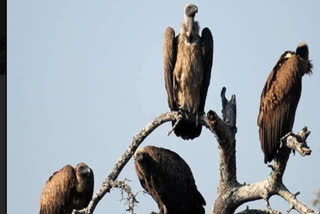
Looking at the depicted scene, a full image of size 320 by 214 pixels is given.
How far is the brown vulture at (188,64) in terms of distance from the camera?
27.3ft

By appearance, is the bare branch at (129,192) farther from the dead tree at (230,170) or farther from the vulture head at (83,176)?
the vulture head at (83,176)

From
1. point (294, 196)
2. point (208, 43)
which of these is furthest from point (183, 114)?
point (294, 196)

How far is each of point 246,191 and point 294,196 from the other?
717mm

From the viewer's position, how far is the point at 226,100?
7.22 meters

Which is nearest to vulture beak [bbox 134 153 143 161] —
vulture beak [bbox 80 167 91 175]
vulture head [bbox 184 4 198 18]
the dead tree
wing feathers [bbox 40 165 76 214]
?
the dead tree

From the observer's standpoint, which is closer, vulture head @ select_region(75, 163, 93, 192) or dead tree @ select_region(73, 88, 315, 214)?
dead tree @ select_region(73, 88, 315, 214)

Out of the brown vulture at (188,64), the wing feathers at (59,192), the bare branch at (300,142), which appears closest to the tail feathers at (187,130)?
the brown vulture at (188,64)

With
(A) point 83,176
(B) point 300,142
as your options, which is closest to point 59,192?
(A) point 83,176

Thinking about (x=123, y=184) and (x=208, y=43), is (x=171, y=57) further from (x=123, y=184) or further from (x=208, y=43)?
(x=123, y=184)

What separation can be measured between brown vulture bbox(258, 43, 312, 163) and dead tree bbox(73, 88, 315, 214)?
0.62 meters

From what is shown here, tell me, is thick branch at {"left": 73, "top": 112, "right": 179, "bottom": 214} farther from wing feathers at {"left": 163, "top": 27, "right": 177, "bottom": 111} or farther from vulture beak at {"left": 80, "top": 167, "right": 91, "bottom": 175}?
vulture beak at {"left": 80, "top": 167, "right": 91, "bottom": 175}

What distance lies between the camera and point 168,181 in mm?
7922

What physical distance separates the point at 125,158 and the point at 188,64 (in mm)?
2080

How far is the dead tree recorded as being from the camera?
6.35m
